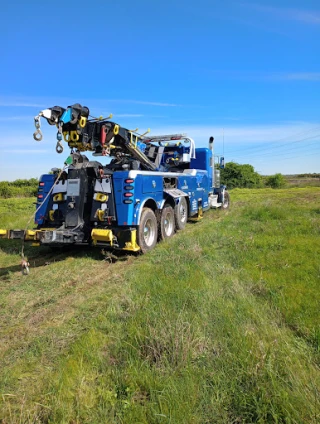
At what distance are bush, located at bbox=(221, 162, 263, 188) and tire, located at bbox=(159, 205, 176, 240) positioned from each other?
34.6 m

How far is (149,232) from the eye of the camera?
24.8ft

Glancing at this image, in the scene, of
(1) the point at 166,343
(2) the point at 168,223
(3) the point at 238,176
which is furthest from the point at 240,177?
(1) the point at 166,343

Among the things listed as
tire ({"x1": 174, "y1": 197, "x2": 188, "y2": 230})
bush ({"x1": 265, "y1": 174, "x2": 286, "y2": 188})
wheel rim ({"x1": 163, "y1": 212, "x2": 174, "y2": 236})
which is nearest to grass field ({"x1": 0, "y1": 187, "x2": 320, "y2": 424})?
wheel rim ({"x1": 163, "y1": 212, "x2": 174, "y2": 236})

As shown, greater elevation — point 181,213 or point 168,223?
point 181,213

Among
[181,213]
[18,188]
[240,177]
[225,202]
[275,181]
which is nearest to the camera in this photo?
[181,213]

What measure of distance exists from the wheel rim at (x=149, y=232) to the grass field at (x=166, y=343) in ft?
5.04

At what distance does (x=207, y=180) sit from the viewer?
41.0 ft

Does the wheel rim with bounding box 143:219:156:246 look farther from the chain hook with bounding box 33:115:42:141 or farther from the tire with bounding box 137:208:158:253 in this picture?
the chain hook with bounding box 33:115:42:141

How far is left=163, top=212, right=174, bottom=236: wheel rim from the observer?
8611mm

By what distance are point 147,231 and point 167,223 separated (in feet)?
4.73

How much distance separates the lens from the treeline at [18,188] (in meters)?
36.0

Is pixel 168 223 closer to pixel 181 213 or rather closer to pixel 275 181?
pixel 181 213

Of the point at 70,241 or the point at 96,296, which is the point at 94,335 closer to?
the point at 96,296

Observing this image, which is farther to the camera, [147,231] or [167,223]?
[167,223]
